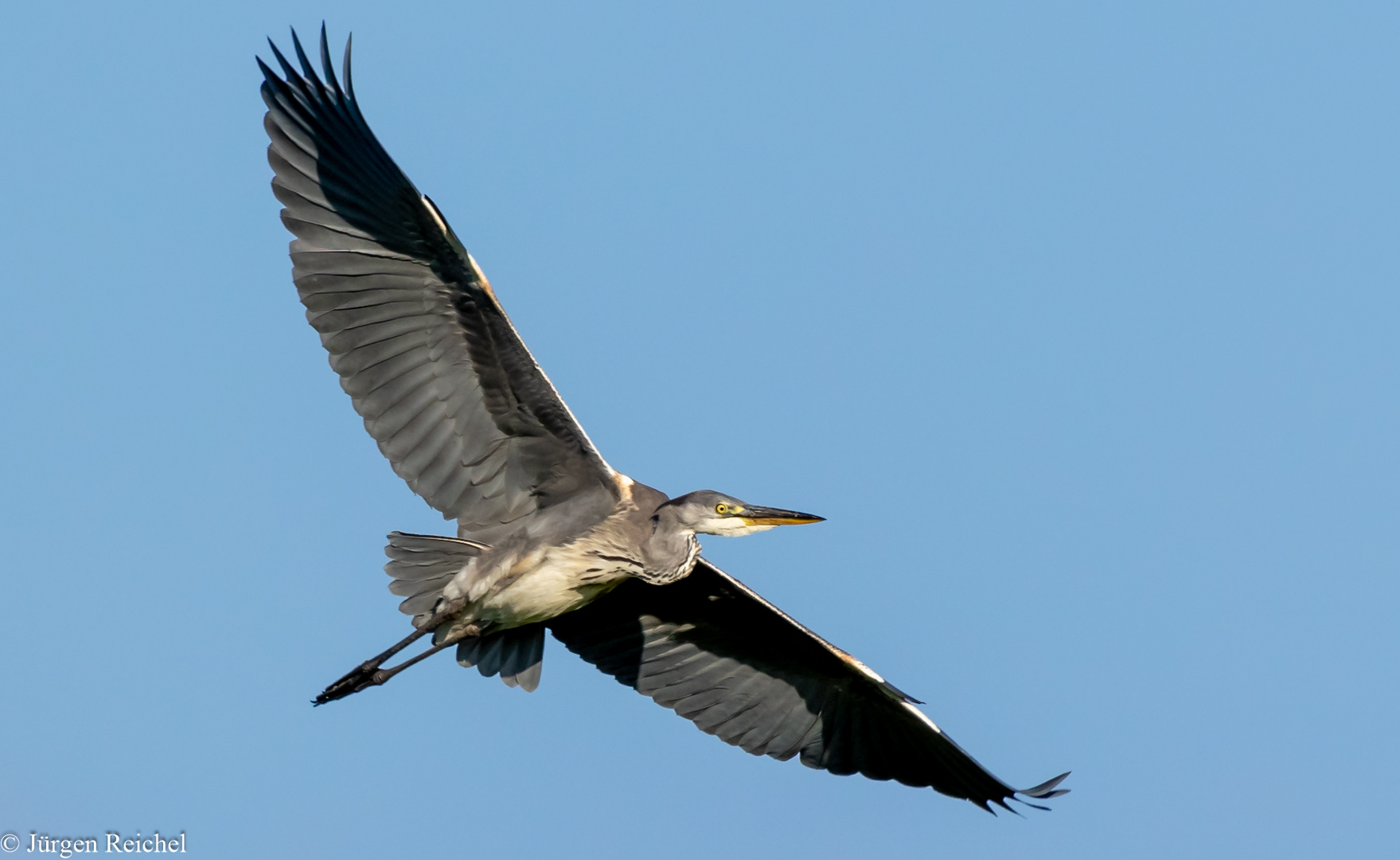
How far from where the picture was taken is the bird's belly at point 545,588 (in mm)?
9258

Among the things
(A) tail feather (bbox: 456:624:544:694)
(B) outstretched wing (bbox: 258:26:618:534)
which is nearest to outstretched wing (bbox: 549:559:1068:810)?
(A) tail feather (bbox: 456:624:544:694)

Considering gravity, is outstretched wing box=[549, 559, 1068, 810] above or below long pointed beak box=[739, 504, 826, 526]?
below

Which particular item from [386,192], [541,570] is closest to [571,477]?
[541,570]

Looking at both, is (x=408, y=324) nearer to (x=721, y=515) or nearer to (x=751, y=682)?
(x=721, y=515)

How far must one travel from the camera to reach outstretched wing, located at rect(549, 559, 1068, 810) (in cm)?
1030

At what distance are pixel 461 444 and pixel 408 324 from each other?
821 millimetres

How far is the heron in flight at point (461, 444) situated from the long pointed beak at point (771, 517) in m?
0.01

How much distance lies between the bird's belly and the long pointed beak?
2.81ft

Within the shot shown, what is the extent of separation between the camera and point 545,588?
30.5ft

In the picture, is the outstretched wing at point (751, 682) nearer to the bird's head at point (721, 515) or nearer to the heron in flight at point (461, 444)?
the heron in flight at point (461, 444)

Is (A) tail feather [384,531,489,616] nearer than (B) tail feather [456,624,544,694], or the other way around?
(A) tail feather [384,531,489,616]

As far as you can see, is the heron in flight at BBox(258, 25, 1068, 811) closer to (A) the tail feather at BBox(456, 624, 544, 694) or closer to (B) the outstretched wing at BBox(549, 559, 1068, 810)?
(A) the tail feather at BBox(456, 624, 544, 694)

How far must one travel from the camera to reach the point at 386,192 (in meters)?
8.95

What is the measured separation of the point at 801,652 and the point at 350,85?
15.3ft
